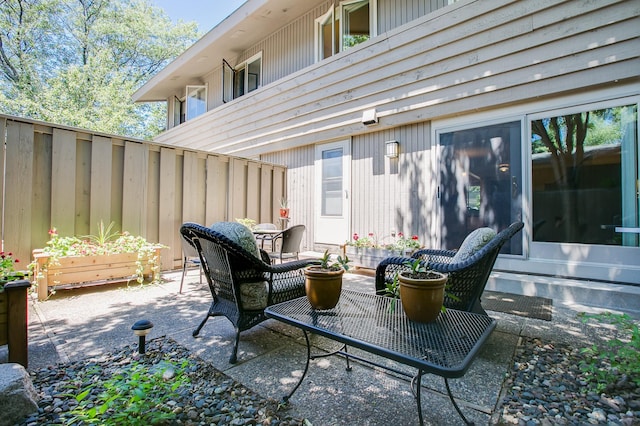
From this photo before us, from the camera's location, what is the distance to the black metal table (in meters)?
1.10

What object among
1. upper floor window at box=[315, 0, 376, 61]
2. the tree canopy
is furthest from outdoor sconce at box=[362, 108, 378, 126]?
the tree canopy

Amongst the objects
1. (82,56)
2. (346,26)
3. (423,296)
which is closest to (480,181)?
(423,296)

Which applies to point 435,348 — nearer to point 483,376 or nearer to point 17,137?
point 483,376

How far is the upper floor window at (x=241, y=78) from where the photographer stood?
7857 mm

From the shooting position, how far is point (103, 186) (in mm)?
4070

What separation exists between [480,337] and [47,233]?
4757mm

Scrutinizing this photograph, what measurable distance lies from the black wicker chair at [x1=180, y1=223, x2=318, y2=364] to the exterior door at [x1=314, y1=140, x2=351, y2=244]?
3487 millimetres

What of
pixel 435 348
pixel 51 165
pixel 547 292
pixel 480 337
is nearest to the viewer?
pixel 435 348

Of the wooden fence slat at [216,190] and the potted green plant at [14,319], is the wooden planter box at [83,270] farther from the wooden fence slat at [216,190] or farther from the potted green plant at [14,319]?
the potted green plant at [14,319]

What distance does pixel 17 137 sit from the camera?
11.2 feet

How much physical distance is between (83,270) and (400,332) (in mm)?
3825

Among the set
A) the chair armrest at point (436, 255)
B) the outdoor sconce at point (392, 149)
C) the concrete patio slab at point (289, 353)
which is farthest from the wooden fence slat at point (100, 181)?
the outdoor sconce at point (392, 149)

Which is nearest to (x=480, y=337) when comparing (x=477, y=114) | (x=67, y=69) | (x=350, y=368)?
(x=350, y=368)

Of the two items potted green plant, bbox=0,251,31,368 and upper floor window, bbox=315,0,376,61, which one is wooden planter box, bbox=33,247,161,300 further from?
upper floor window, bbox=315,0,376,61
